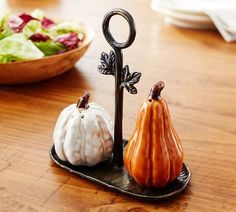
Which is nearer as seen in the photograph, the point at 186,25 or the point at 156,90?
the point at 156,90

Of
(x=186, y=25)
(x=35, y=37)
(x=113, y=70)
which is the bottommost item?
(x=186, y=25)

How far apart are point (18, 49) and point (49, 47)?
3.6 inches

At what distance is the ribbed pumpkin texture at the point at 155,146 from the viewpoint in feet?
2.17

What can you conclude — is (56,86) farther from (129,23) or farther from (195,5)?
(195,5)

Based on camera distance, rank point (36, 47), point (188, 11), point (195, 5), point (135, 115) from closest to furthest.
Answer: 1. point (135, 115)
2. point (36, 47)
3. point (188, 11)
4. point (195, 5)

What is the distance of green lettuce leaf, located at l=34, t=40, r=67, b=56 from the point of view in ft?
3.68

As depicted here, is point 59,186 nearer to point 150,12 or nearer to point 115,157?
point 115,157

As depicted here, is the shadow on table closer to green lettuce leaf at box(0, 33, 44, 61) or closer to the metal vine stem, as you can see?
green lettuce leaf at box(0, 33, 44, 61)

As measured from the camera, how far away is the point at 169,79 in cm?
116

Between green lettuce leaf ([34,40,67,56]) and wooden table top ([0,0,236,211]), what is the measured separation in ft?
0.24

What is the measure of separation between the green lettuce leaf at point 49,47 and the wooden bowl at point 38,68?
5 cm

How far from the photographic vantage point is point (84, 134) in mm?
724

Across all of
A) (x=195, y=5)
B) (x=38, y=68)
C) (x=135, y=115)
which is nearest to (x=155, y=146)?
(x=135, y=115)

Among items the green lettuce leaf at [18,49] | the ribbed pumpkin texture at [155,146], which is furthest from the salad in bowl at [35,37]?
the ribbed pumpkin texture at [155,146]
